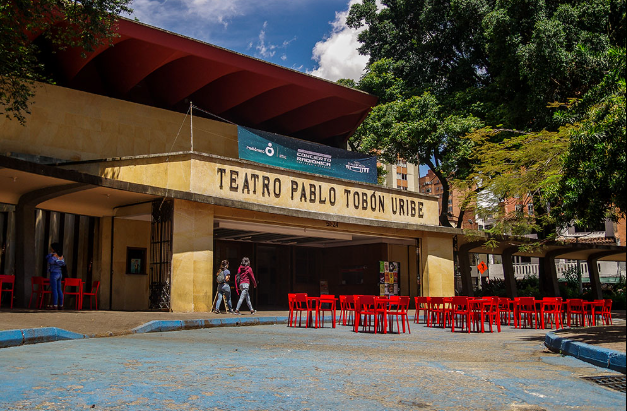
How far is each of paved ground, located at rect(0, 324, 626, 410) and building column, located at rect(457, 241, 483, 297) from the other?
49.7 feet

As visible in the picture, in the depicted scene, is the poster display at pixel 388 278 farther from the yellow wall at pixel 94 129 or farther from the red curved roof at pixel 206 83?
the yellow wall at pixel 94 129

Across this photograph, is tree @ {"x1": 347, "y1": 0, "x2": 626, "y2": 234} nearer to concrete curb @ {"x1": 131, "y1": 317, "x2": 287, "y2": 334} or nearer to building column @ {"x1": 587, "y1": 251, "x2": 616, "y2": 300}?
concrete curb @ {"x1": 131, "y1": 317, "x2": 287, "y2": 334}

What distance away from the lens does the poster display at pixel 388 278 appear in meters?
23.6

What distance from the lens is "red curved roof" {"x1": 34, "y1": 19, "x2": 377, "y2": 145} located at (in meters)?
19.3

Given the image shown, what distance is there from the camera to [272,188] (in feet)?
59.9

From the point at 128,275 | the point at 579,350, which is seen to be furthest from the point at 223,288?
the point at 579,350

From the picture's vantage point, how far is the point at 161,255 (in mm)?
16078

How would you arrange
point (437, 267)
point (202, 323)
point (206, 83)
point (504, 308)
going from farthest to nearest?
point (437, 267) < point (206, 83) < point (504, 308) < point (202, 323)

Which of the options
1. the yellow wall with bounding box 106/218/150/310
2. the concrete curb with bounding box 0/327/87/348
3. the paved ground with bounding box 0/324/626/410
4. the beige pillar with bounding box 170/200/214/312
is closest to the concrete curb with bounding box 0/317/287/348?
the concrete curb with bounding box 0/327/87/348

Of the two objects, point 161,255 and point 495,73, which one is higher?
point 495,73

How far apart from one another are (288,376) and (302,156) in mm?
15403

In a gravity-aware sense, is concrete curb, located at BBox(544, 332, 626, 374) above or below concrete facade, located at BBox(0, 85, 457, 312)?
below

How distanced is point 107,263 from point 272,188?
5.67 metres

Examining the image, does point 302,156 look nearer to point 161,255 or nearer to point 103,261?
point 161,255
